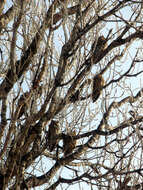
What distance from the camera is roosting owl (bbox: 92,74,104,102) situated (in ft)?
10.5

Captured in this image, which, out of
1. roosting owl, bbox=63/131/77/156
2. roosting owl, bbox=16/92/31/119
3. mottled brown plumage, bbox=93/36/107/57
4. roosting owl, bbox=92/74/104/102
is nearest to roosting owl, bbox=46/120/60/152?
roosting owl, bbox=63/131/77/156

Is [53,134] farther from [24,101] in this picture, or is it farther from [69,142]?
[24,101]

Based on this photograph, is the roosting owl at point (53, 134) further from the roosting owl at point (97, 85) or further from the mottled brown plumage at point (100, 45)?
the mottled brown plumage at point (100, 45)

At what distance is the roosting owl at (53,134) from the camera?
318 cm

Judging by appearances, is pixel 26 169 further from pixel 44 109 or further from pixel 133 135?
pixel 133 135

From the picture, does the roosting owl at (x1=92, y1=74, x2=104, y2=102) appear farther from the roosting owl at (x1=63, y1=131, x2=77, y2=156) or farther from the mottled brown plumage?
the roosting owl at (x1=63, y1=131, x2=77, y2=156)

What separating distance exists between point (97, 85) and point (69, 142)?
→ 723mm

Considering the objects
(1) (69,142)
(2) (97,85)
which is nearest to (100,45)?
(2) (97,85)

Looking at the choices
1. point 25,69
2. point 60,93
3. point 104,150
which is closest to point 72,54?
point 60,93

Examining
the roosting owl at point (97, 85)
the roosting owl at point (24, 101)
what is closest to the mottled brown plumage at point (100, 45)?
the roosting owl at point (97, 85)

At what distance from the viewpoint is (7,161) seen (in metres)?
3.16

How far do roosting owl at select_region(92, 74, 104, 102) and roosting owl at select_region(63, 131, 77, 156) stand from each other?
50cm

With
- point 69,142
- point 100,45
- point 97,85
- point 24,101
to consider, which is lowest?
point 69,142

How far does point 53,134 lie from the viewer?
3.20 meters
